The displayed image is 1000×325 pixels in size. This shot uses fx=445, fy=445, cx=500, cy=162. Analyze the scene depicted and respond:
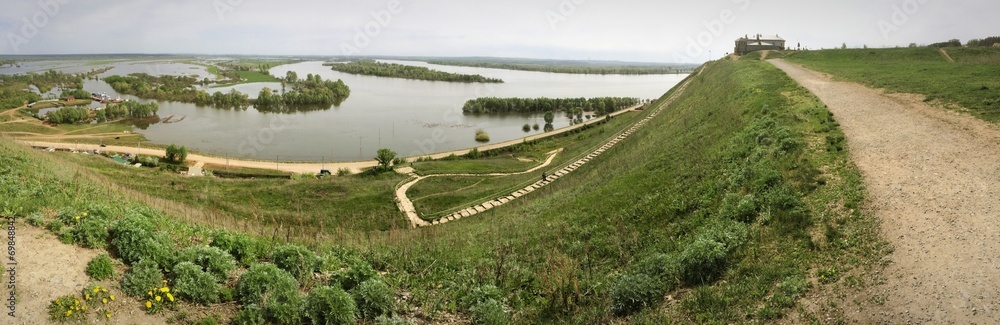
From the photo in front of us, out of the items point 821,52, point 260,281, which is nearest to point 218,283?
point 260,281

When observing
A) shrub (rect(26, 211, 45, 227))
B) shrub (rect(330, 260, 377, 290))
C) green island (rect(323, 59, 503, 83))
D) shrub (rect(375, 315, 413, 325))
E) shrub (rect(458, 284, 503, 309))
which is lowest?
shrub (rect(458, 284, 503, 309))

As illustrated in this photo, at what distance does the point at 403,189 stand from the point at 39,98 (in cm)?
10732

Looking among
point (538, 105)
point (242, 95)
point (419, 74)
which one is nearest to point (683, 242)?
point (538, 105)

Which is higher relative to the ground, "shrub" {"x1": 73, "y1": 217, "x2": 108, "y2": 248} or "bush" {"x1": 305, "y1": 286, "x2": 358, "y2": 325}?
"shrub" {"x1": 73, "y1": 217, "x2": 108, "y2": 248}

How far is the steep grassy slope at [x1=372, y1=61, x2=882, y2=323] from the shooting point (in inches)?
258

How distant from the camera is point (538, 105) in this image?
→ 9119 cm

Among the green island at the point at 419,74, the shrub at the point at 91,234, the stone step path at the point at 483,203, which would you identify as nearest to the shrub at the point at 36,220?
the shrub at the point at 91,234

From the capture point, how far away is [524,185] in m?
22.7

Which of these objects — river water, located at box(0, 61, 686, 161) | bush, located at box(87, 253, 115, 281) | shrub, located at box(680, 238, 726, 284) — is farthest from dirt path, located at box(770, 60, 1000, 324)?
river water, located at box(0, 61, 686, 161)

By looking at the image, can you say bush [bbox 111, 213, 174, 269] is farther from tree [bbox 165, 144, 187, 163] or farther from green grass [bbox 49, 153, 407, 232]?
tree [bbox 165, 144, 187, 163]

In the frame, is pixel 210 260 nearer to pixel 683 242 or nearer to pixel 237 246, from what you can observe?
pixel 237 246

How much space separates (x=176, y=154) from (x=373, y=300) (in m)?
45.2

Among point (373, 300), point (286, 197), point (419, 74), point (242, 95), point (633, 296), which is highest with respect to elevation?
point (419, 74)

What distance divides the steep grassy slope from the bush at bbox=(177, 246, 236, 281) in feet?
9.41
